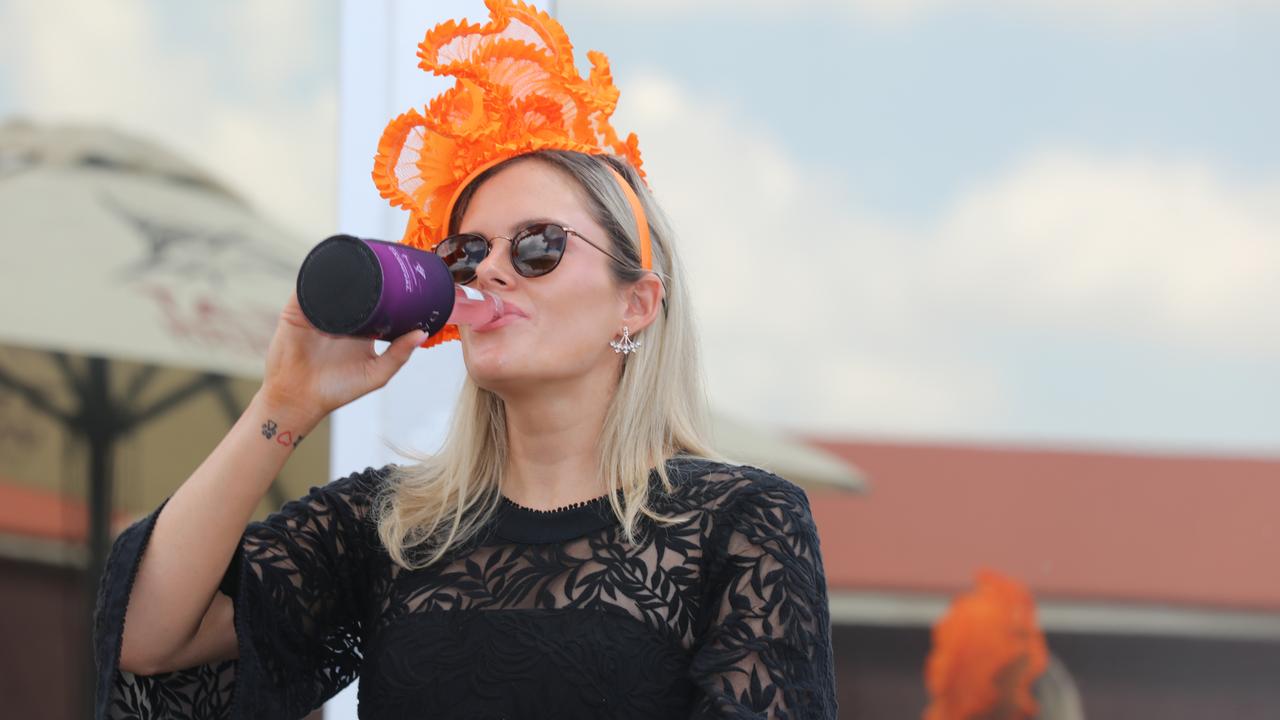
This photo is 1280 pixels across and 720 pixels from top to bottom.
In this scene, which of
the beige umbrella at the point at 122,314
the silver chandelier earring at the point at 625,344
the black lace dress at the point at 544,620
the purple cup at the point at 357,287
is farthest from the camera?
the beige umbrella at the point at 122,314

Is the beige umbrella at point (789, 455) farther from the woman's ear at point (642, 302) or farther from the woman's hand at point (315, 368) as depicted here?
the woman's hand at point (315, 368)

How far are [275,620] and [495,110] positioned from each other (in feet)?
2.40

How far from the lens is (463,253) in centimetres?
162

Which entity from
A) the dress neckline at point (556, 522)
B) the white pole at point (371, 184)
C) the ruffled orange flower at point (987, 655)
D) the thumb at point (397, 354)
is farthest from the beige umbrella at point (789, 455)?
the thumb at point (397, 354)

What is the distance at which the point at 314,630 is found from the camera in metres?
1.59

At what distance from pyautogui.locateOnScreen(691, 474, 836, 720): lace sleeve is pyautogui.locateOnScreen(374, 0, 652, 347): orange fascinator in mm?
412

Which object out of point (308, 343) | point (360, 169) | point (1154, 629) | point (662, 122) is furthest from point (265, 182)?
point (1154, 629)

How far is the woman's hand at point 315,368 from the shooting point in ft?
4.87

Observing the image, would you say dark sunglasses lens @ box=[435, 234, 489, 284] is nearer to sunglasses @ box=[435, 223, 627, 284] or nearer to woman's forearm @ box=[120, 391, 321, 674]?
sunglasses @ box=[435, 223, 627, 284]

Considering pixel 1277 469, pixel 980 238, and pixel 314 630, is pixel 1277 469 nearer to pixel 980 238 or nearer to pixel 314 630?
pixel 980 238

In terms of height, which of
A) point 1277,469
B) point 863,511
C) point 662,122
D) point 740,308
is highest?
point 662,122

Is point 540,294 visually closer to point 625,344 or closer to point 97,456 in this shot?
point 625,344

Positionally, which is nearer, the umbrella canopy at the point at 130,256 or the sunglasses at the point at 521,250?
the sunglasses at the point at 521,250

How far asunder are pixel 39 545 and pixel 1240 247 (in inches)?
101
